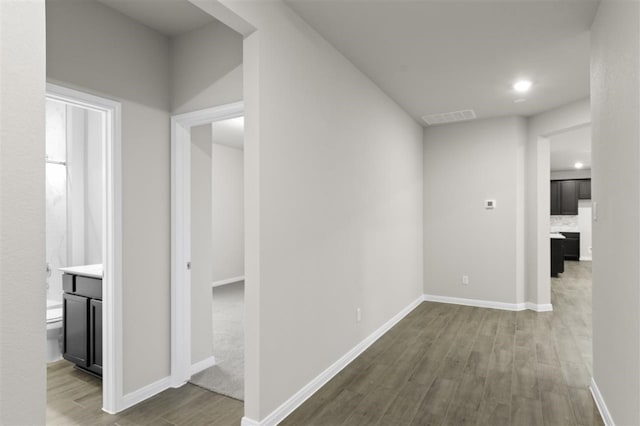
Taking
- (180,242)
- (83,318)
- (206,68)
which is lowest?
(83,318)

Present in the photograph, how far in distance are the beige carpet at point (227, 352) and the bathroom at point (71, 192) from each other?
5.37 ft

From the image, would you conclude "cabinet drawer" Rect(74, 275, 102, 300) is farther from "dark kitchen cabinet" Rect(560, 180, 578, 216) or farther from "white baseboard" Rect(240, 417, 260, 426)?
"dark kitchen cabinet" Rect(560, 180, 578, 216)

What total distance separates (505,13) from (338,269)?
7.48 ft

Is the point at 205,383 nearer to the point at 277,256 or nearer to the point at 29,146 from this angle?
the point at 277,256

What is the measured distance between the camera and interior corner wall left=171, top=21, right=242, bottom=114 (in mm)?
2717

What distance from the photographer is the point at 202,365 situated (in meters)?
3.23

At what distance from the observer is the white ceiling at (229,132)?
5645mm

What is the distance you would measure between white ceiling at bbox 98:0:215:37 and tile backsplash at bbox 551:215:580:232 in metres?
11.5

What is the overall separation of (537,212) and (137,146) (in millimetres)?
5022

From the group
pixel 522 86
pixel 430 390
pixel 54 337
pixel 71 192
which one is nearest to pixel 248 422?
pixel 430 390

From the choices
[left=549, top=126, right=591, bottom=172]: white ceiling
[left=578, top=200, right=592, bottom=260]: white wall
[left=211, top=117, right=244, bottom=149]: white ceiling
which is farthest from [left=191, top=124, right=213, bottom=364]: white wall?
[left=578, top=200, right=592, bottom=260]: white wall

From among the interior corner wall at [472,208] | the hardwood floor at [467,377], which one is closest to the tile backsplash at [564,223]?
the interior corner wall at [472,208]

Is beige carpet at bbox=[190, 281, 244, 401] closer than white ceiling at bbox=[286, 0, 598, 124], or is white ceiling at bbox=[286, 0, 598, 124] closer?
white ceiling at bbox=[286, 0, 598, 124]

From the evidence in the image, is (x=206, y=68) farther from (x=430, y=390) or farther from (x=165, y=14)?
(x=430, y=390)
